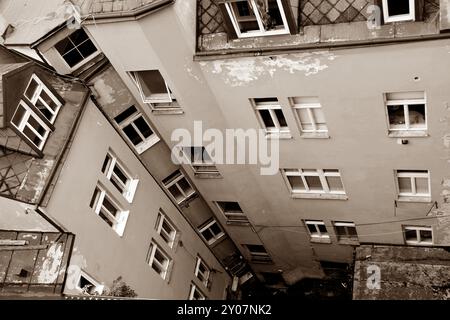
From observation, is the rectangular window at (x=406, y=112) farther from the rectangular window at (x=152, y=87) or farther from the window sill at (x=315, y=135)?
the rectangular window at (x=152, y=87)

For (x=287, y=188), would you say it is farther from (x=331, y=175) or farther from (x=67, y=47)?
(x=67, y=47)

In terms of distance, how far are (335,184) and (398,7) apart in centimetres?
872

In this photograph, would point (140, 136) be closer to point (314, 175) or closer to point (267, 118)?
point (267, 118)

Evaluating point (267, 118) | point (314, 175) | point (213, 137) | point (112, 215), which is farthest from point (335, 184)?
point (112, 215)

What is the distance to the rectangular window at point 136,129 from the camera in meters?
21.0

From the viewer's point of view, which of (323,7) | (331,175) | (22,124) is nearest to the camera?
(323,7)

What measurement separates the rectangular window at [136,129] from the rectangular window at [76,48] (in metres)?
2.83

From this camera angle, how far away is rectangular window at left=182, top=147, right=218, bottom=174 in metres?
22.1

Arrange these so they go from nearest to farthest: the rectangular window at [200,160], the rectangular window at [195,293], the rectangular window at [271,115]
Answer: the rectangular window at [271,115], the rectangular window at [200,160], the rectangular window at [195,293]

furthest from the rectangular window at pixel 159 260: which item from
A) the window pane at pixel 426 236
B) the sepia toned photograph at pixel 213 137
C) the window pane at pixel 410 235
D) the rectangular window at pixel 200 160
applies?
the window pane at pixel 426 236

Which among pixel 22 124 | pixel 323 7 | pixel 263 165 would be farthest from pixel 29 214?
pixel 323 7

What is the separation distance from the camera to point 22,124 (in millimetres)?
16141

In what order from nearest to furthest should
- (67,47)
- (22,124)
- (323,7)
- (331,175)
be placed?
(323,7)
(22,124)
(67,47)
(331,175)

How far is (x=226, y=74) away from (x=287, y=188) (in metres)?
6.81
